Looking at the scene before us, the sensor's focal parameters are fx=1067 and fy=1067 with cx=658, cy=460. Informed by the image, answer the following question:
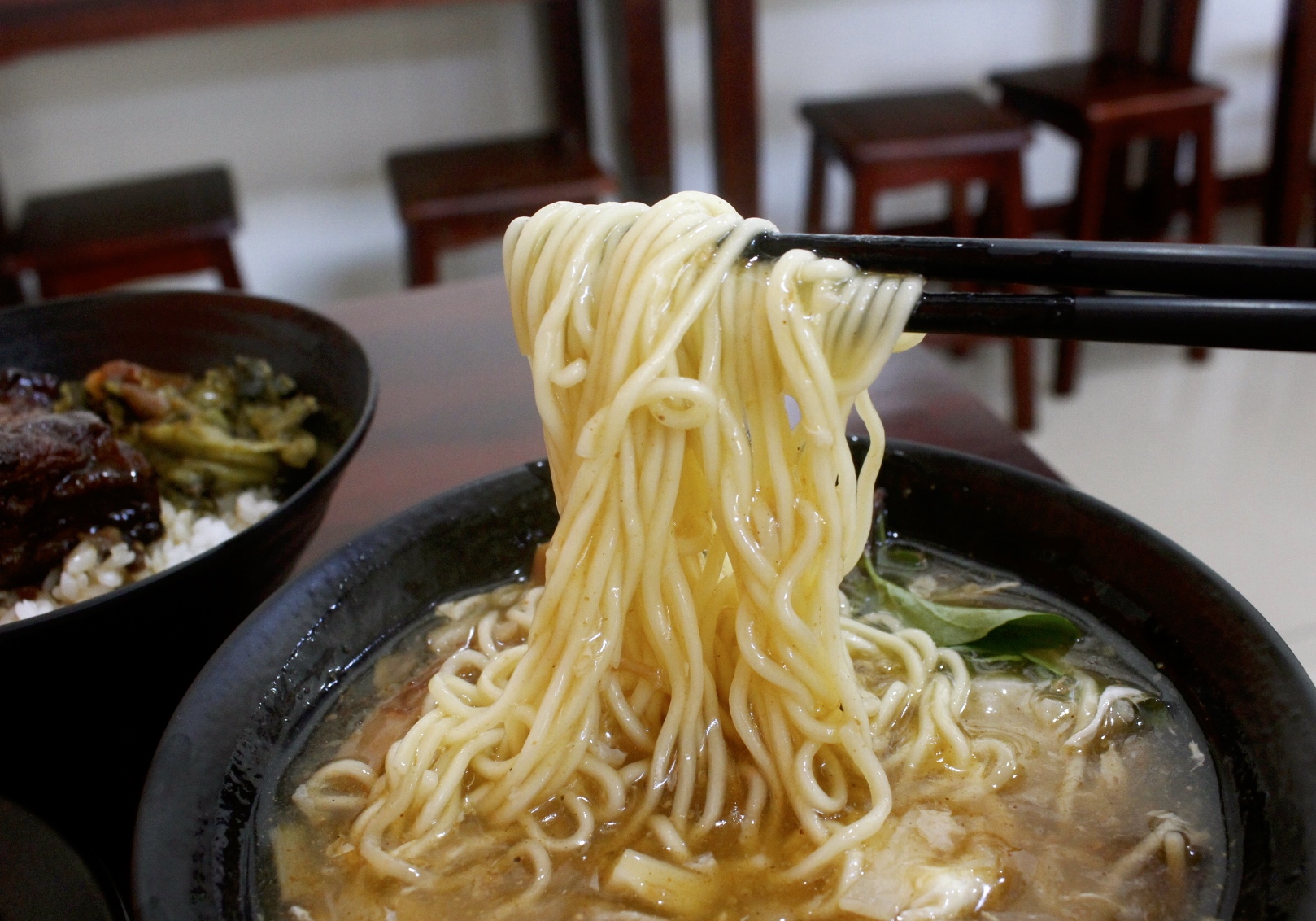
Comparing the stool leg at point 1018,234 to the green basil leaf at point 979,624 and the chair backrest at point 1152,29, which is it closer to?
the chair backrest at point 1152,29

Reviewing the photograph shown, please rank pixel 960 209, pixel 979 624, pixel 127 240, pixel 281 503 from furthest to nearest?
pixel 960 209 → pixel 127 240 → pixel 281 503 → pixel 979 624

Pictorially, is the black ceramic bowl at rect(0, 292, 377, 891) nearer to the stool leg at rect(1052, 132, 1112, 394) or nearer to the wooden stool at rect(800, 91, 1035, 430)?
the wooden stool at rect(800, 91, 1035, 430)

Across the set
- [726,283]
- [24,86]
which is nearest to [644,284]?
[726,283]

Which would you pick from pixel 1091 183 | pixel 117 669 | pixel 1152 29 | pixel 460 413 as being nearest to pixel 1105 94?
pixel 1091 183

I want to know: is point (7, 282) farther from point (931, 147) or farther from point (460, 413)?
point (931, 147)

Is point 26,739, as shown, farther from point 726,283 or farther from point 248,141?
point 248,141

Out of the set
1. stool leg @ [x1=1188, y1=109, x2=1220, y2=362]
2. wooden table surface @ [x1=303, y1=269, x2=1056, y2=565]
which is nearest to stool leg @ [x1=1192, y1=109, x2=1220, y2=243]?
stool leg @ [x1=1188, y1=109, x2=1220, y2=362]

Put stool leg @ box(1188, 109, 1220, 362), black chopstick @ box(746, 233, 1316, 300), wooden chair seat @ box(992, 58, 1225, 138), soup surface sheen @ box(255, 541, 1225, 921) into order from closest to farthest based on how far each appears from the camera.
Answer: black chopstick @ box(746, 233, 1316, 300), soup surface sheen @ box(255, 541, 1225, 921), wooden chair seat @ box(992, 58, 1225, 138), stool leg @ box(1188, 109, 1220, 362)

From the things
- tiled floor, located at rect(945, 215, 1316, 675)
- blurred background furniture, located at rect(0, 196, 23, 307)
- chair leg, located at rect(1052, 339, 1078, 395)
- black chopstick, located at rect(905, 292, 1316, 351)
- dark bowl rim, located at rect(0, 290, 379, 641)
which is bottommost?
tiled floor, located at rect(945, 215, 1316, 675)
